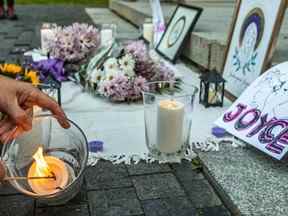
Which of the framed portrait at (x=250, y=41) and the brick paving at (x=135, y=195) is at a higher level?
the framed portrait at (x=250, y=41)

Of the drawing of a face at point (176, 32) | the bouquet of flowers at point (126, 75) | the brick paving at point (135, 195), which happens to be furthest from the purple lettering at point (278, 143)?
the drawing of a face at point (176, 32)

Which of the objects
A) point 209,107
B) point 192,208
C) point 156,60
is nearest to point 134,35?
point 156,60

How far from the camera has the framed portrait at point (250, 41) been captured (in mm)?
2174

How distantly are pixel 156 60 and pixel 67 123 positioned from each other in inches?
54.0

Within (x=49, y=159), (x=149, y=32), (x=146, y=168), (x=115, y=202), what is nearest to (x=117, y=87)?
(x=146, y=168)

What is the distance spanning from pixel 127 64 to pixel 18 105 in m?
1.33

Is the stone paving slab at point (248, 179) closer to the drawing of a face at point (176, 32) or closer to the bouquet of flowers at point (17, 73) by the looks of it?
the bouquet of flowers at point (17, 73)

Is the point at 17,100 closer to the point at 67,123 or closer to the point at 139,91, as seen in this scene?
the point at 67,123

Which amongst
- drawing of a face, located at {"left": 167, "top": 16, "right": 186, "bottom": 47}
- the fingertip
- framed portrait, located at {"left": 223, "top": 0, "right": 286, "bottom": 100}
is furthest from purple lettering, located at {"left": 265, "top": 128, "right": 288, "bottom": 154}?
drawing of a face, located at {"left": 167, "top": 16, "right": 186, "bottom": 47}

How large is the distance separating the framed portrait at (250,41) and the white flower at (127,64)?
521 millimetres

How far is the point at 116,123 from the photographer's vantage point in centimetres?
212

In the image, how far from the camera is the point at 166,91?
2.07 m

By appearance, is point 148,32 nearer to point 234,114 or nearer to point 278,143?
point 234,114

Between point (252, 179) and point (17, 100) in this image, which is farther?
point (252, 179)
